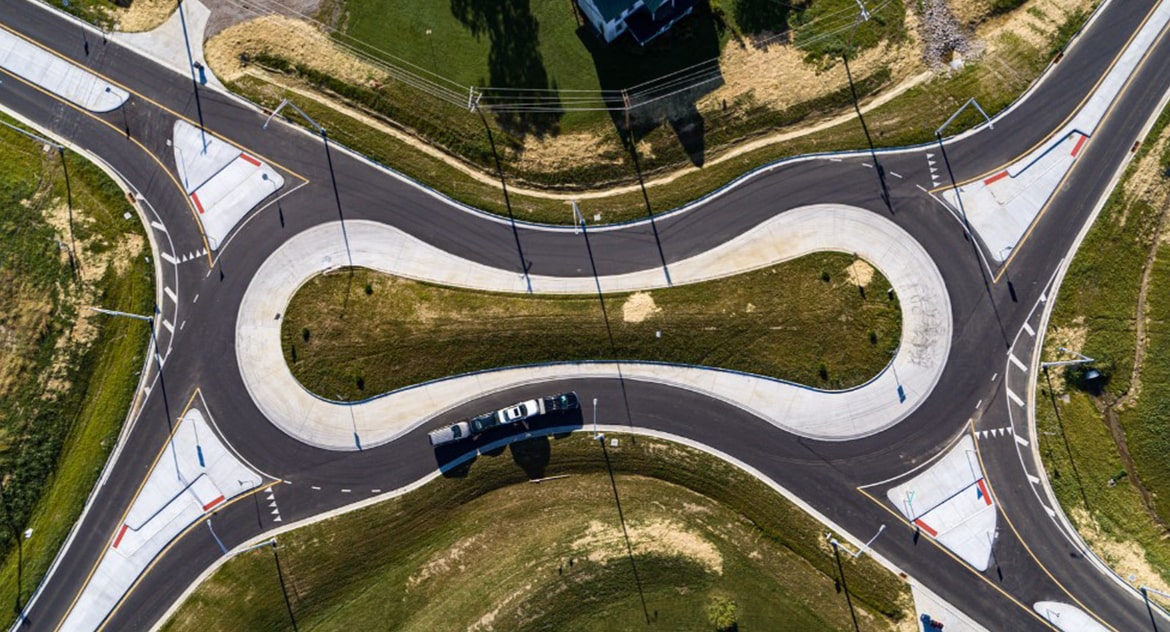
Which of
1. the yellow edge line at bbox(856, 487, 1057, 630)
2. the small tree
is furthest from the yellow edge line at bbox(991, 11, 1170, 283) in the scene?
the small tree

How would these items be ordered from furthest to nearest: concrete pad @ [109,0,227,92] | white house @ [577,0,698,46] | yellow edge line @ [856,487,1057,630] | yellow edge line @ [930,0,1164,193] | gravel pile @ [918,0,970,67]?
concrete pad @ [109,0,227,92], gravel pile @ [918,0,970,67], yellow edge line @ [930,0,1164,193], white house @ [577,0,698,46], yellow edge line @ [856,487,1057,630]

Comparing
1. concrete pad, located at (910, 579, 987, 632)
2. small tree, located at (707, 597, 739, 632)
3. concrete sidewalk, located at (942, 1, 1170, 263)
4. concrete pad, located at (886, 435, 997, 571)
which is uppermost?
concrete sidewalk, located at (942, 1, 1170, 263)

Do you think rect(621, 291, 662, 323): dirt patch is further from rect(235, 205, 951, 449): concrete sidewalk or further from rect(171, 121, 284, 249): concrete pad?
rect(171, 121, 284, 249): concrete pad

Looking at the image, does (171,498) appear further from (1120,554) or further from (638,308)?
(1120,554)

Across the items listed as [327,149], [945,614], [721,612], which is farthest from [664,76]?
[945,614]

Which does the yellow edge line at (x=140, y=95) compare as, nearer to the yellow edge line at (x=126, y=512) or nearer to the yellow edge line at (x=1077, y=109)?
the yellow edge line at (x=126, y=512)

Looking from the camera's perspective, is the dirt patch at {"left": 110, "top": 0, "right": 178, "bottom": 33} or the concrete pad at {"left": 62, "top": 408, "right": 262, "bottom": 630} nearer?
the concrete pad at {"left": 62, "top": 408, "right": 262, "bottom": 630}
